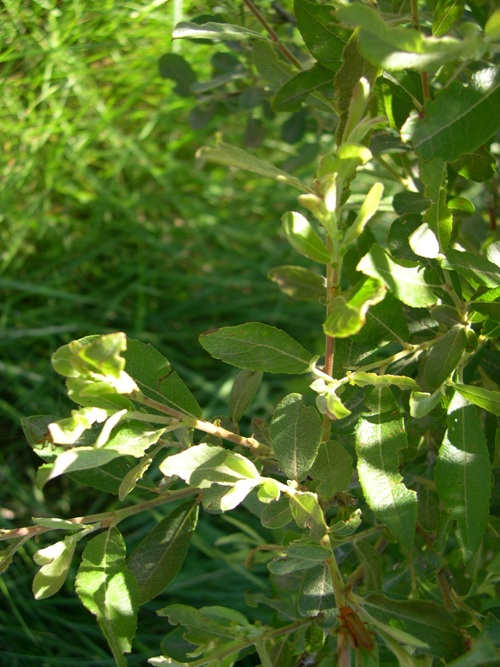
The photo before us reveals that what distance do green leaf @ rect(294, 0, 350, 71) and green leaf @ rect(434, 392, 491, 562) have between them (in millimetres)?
388

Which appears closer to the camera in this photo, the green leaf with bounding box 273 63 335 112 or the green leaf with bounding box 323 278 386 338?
the green leaf with bounding box 323 278 386 338

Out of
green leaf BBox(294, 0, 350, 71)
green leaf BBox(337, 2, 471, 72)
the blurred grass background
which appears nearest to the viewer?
green leaf BBox(337, 2, 471, 72)

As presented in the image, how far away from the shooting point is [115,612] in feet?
2.48

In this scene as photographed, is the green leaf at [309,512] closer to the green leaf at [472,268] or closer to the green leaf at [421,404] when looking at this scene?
the green leaf at [421,404]

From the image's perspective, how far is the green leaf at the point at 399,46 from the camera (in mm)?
572

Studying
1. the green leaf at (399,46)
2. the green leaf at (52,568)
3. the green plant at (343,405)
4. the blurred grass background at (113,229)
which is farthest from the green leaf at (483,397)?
the blurred grass background at (113,229)

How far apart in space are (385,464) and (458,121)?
13.4 inches

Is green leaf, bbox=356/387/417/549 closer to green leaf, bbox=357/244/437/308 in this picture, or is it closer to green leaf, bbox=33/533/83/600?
green leaf, bbox=357/244/437/308

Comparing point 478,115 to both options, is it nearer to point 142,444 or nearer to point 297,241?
point 297,241

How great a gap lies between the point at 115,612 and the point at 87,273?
1607 mm

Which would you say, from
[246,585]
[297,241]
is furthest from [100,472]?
[246,585]

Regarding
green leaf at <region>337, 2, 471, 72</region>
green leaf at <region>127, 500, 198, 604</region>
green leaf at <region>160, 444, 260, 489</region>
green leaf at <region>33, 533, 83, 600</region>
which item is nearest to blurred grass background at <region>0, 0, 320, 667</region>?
green leaf at <region>127, 500, 198, 604</region>

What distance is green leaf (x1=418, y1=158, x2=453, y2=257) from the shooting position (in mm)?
703

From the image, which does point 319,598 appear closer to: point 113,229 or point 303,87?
point 303,87
